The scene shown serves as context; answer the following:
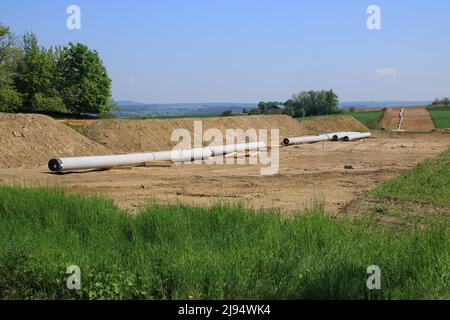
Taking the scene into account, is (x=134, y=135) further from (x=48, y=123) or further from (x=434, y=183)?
(x=434, y=183)

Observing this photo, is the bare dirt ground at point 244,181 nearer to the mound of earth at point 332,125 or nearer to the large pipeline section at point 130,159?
the large pipeline section at point 130,159

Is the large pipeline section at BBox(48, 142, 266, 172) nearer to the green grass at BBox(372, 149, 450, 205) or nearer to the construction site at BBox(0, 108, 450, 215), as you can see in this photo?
the construction site at BBox(0, 108, 450, 215)

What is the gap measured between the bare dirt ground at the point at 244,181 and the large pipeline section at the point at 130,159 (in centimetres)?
33

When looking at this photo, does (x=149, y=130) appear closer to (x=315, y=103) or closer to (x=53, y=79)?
(x=53, y=79)

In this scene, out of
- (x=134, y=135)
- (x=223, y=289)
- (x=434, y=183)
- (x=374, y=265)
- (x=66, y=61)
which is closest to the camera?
(x=223, y=289)

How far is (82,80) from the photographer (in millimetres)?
57125

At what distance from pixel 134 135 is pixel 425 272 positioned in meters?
23.1

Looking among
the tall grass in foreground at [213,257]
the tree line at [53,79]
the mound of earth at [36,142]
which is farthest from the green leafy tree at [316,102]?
the tall grass in foreground at [213,257]

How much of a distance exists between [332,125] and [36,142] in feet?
96.0

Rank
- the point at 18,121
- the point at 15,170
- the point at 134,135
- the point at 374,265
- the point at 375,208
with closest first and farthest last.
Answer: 1. the point at 374,265
2. the point at 375,208
3. the point at 15,170
4. the point at 18,121
5. the point at 134,135

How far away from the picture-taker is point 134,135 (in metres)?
28.3

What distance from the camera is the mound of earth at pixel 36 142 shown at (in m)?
21.3

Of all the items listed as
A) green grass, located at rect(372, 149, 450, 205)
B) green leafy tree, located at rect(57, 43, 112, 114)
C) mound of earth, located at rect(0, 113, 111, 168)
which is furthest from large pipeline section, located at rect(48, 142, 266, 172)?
green leafy tree, located at rect(57, 43, 112, 114)
